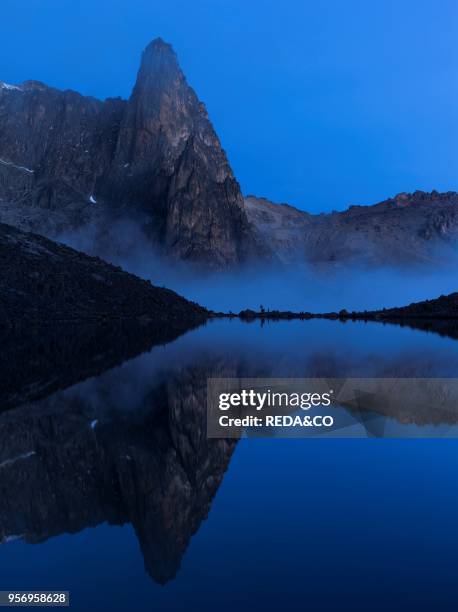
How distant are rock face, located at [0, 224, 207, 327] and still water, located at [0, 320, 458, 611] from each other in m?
Answer: 62.0

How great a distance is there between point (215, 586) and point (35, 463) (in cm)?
523

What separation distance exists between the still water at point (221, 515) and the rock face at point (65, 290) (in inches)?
2442

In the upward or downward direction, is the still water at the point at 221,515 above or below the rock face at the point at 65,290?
below

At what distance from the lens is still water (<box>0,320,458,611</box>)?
6.12 metres

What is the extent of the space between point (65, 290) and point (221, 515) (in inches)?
3502

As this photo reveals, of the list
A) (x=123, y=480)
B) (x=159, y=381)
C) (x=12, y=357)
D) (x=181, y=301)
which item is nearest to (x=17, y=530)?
(x=123, y=480)

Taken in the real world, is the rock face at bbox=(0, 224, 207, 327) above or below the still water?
above

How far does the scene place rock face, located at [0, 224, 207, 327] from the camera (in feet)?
269

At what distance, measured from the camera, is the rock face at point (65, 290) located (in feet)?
269

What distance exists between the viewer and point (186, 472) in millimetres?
9727

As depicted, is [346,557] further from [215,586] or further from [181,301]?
[181,301]

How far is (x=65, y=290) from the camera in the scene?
3659 inches

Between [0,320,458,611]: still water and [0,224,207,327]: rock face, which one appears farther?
[0,224,207,327]: rock face

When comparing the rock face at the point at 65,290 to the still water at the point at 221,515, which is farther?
the rock face at the point at 65,290
